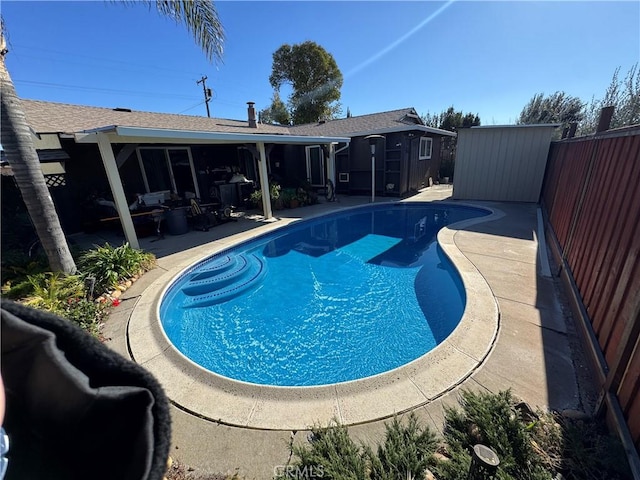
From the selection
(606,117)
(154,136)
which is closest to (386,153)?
(606,117)

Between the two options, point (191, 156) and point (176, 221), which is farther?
point (191, 156)

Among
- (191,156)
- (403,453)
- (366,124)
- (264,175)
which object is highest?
(366,124)

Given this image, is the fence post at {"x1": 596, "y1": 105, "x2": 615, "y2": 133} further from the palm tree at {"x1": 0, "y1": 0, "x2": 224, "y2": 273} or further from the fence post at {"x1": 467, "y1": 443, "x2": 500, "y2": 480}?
the palm tree at {"x1": 0, "y1": 0, "x2": 224, "y2": 273}

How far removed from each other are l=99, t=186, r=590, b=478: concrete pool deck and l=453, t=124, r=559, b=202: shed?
25.5ft

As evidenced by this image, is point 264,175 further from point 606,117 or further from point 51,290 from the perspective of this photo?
point 606,117

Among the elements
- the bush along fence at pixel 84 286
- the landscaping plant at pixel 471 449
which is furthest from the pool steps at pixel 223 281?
the landscaping plant at pixel 471 449

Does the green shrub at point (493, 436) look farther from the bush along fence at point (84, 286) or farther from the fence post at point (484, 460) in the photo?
the bush along fence at point (84, 286)

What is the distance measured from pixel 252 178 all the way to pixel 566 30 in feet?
38.1

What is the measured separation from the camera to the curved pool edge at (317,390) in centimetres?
256

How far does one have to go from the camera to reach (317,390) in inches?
112

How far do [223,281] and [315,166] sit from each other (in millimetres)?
10219

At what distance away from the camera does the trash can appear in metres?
8.18

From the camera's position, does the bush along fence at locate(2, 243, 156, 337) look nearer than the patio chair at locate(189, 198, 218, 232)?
Yes

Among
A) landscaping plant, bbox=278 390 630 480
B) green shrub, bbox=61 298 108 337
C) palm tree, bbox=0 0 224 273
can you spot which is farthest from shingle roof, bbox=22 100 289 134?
landscaping plant, bbox=278 390 630 480
